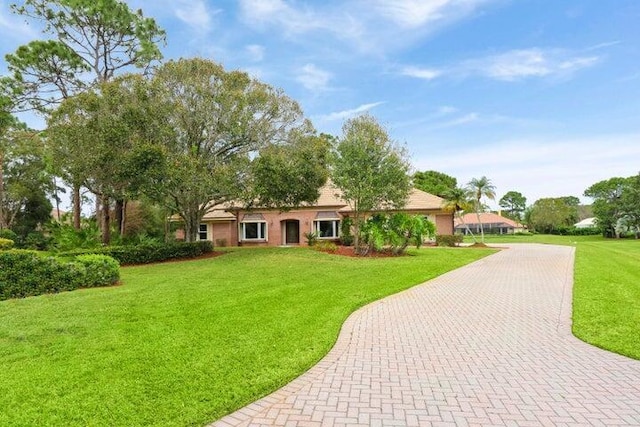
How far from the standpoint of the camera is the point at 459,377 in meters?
4.90

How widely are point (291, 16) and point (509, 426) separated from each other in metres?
14.7

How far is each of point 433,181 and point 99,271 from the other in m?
48.7

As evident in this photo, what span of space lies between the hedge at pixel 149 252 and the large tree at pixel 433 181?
36336 mm

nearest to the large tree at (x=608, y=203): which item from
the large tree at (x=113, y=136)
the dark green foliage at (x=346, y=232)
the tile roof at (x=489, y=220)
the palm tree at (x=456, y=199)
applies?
the tile roof at (x=489, y=220)

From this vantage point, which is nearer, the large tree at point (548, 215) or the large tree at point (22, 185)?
the large tree at point (22, 185)

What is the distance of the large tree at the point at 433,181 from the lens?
168ft

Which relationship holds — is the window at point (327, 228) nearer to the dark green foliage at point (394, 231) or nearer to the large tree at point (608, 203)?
the dark green foliage at point (394, 231)

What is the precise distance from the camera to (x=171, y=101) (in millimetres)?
17922

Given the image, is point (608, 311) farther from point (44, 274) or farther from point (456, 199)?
point (456, 199)

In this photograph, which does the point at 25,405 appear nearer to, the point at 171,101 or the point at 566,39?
the point at 171,101

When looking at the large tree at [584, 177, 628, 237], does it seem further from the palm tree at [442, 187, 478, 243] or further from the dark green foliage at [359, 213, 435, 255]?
the dark green foliage at [359, 213, 435, 255]

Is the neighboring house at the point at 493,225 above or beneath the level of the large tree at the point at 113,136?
beneath

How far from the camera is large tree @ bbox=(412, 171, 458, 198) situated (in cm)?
5109

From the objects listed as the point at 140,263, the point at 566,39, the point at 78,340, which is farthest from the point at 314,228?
the point at 78,340
